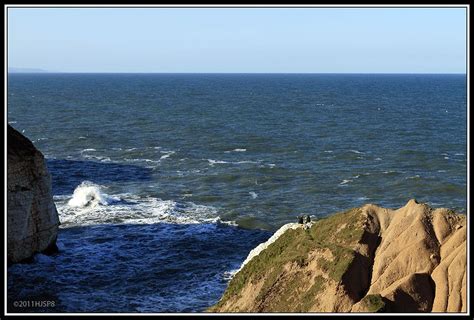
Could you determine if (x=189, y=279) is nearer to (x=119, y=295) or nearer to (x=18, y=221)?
(x=119, y=295)

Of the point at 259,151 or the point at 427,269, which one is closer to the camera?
the point at 427,269

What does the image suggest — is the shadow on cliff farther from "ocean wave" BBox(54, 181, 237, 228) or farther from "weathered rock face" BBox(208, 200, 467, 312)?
"weathered rock face" BBox(208, 200, 467, 312)

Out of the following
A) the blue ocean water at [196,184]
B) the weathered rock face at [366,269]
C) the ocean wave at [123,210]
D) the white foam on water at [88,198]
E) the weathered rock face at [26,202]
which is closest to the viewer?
the weathered rock face at [366,269]

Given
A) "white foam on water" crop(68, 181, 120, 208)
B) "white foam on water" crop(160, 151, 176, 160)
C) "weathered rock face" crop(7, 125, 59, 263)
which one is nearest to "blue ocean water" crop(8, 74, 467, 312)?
"white foam on water" crop(68, 181, 120, 208)

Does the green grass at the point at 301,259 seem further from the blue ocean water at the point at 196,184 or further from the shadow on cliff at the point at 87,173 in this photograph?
the shadow on cliff at the point at 87,173

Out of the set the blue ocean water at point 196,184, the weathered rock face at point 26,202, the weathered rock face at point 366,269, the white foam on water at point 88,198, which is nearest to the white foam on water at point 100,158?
the blue ocean water at point 196,184

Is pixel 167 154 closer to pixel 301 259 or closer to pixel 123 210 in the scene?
pixel 123 210

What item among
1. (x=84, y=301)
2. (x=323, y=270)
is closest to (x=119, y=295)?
(x=84, y=301)

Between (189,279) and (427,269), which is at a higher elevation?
(427,269)
